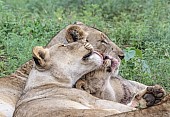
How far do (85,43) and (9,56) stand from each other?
6.73 ft

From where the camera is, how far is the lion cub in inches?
240

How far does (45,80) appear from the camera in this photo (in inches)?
236

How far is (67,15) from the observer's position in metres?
10.5

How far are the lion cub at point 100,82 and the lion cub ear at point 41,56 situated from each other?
325mm

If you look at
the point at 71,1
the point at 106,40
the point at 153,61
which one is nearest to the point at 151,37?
the point at 153,61

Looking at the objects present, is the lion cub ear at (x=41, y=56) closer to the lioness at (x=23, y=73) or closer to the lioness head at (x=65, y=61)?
the lioness head at (x=65, y=61)

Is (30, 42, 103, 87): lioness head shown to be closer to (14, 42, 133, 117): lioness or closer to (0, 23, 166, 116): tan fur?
(14, 42, 133, 117): lioness

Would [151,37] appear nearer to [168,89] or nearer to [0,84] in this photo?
[168,89]

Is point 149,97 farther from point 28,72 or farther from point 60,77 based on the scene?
point 28,72

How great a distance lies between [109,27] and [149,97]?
3813mm

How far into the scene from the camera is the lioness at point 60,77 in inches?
219

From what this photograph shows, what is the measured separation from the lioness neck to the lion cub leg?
1.87 feet

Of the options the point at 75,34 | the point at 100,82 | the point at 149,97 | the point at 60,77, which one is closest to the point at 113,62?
the point at 100,82

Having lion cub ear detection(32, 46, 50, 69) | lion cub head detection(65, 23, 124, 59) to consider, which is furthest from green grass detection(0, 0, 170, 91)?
lion cub ear detection(32, 46, 50, 69)
